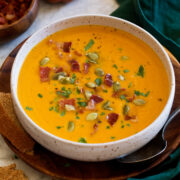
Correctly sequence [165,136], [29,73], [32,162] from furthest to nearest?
[29,73] < [165,136] < [32,162]

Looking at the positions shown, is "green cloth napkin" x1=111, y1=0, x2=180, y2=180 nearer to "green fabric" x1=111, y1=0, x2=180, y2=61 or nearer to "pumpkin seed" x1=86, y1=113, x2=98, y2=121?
"green fabric" x1=111, y1=0, x2=180, y2=61

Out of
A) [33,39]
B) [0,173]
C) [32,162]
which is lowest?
[0,173]

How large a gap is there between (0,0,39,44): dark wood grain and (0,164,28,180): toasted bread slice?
107 centimetres

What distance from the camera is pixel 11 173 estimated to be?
196cm

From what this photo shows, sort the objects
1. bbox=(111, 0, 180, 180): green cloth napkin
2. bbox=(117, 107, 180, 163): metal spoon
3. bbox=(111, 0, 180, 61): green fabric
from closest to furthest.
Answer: bbox=(117, 107, 180, 163): metal spoon
bbox=(111, 0, 180, 180): green cloth napkin
bbox=(111, 0, 180, 61): green fabric

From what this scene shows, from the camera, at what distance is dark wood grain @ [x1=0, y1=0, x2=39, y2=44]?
257 cm

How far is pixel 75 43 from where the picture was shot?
7.88 ft

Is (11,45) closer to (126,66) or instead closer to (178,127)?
(126,66)

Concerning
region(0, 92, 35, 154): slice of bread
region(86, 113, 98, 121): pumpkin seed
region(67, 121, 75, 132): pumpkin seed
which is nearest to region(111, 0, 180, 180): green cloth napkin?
region(86, 113, 98, 121): pumpkin seed

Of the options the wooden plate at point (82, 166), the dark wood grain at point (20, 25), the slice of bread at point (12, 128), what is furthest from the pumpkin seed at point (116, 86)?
the dark wood grain at point (20, 25)

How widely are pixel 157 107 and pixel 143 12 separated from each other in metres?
1.03

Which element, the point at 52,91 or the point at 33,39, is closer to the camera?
the point at 52,91

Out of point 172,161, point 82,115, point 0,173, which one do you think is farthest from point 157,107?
point 0,173

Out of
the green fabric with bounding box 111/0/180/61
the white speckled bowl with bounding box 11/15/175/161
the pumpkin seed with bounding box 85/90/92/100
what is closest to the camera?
the white speckled bowl with bounding box 11/15/175/161
